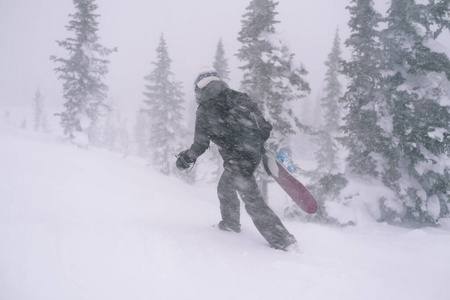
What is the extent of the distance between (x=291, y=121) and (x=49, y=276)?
13.3m

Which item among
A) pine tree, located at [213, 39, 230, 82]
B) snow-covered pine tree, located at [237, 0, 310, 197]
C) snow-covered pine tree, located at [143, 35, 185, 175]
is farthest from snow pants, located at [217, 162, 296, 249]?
pine tree, located at [213, 39, 230, 82]

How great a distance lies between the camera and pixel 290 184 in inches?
175

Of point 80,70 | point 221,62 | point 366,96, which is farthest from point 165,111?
point 366,96

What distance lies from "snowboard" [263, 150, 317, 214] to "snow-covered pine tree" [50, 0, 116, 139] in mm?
20506

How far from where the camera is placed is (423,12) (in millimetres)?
9477

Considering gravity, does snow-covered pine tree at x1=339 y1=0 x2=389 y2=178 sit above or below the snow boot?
above

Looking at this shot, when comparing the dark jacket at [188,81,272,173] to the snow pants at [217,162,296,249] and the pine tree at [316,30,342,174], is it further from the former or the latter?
the pine tree at [316,30,342,174]

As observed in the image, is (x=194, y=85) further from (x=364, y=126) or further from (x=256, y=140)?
(x=364, y=126)

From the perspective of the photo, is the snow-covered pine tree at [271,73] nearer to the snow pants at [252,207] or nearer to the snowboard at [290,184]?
the snowboard at [290,184]

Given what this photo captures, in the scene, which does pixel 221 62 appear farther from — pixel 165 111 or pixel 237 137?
pixel 237 137

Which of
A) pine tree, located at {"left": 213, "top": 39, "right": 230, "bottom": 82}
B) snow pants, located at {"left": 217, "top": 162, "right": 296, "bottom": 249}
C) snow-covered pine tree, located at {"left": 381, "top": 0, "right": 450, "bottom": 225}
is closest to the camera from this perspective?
snow pants, located at {"left": 217, "top": 162, "right": 296, "bottom": 249}

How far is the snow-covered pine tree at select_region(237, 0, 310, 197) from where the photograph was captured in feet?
43.1

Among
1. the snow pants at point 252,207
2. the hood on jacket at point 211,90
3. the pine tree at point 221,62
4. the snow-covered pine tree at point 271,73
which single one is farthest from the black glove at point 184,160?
the pine tree at point 221,62

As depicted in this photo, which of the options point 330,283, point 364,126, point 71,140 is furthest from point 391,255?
point 71,140
